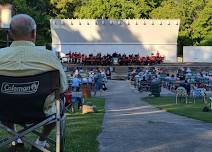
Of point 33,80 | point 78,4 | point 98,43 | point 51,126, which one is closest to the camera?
point 33,80

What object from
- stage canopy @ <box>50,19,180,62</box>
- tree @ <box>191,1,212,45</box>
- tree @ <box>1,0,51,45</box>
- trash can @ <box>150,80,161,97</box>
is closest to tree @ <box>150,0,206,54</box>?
tree @ <box>191,1,212,45</box>

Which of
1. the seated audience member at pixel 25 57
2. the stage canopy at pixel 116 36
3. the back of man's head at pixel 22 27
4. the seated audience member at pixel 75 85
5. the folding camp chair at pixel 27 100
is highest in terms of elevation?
the stage canopy at pixel 116 36

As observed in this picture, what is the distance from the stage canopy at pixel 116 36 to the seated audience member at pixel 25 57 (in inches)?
2294

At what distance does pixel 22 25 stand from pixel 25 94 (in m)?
0.63

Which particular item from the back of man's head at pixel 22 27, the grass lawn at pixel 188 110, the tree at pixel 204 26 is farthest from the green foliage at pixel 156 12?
the back of man's head at pixel 22 27

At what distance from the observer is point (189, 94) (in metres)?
29.9

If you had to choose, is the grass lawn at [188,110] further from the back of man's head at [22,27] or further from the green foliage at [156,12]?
the green foliage at [156,12]

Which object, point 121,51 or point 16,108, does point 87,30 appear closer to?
point 121,51

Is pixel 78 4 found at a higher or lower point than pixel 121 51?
higher

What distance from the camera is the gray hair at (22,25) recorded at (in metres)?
4.99

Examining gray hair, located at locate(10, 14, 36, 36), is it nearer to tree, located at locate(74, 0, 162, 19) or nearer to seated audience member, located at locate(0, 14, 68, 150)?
seated audience member, located at locate(0, 14, 68, 150)

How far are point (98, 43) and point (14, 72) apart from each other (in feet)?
195

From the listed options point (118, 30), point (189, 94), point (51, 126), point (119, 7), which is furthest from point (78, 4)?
point (51, 126)

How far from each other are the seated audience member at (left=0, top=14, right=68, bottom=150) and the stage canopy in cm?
5827
